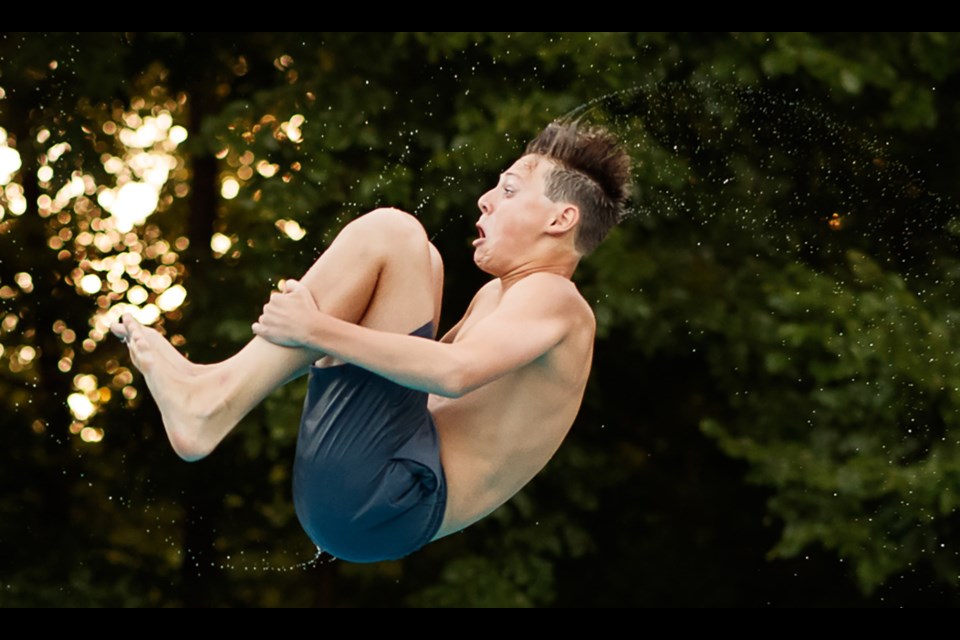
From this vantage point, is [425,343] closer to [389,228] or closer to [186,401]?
[389,228]

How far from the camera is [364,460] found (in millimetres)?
3781

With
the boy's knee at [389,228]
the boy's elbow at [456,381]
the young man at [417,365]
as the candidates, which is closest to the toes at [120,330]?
the young man at [417,365]

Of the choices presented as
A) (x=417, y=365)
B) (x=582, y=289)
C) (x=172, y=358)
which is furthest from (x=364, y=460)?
(x=582, y=289)

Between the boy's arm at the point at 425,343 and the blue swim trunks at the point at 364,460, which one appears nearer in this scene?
the boy's arm at the point at 425,343

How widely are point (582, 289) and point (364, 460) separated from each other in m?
3.85

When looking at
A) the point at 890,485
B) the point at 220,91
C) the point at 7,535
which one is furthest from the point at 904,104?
the point at 7,535

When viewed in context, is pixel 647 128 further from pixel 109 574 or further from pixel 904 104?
pixel 109 574

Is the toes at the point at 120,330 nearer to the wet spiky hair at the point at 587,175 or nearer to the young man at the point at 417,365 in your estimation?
the young man at the point at 417,365

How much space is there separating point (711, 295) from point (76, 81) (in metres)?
3.46

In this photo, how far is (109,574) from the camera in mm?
8148

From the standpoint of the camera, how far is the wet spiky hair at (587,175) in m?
3.91

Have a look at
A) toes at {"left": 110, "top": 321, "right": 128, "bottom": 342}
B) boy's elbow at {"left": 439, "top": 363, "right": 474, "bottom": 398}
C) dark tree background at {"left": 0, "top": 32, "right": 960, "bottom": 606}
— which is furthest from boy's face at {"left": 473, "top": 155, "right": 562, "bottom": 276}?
dark tree background at {"left": 0, "top": 32, "right": 960, "bottom": 606}

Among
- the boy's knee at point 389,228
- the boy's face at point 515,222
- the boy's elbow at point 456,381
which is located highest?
the boy's knee at point 389,228

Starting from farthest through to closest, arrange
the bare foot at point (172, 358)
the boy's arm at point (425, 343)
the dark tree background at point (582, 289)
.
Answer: the dark tree background at point (582, 289) < the bare foot at point (172, 358) < the boy's arm at point (425, 343)
